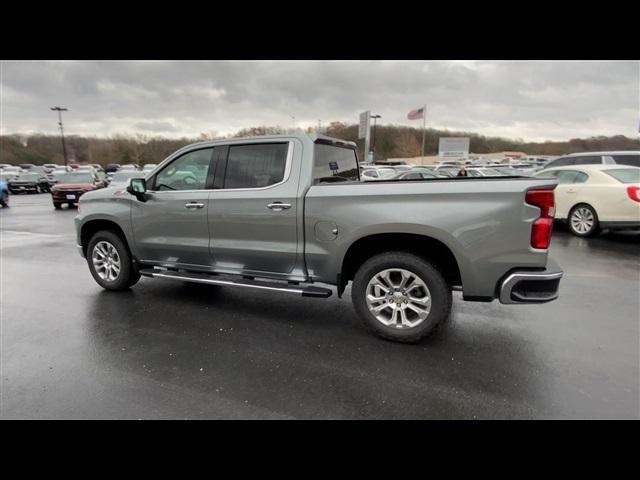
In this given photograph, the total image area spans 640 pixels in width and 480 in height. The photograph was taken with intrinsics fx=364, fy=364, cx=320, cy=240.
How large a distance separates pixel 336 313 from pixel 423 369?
1.45 metres

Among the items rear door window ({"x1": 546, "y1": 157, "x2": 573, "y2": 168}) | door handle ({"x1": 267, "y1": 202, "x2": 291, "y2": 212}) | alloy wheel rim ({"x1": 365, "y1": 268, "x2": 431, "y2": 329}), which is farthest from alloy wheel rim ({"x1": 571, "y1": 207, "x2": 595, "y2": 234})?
door handle ({"x1": 267, "y1": 202, "x2": 291, "y2": 212})

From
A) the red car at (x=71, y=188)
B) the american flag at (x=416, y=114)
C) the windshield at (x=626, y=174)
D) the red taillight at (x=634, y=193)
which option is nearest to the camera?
the red taillight at (x=634, y=193)

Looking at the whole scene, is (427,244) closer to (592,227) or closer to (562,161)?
(592,227)

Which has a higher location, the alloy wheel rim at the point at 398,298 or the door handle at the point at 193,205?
the door handle at the point at 193,205

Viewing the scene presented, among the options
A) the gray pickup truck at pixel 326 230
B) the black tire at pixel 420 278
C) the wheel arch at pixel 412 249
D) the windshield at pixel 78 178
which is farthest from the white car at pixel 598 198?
the windshield at pixel 78 178

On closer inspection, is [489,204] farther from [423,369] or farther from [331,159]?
[331,159]

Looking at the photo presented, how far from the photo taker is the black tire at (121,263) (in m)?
4.99

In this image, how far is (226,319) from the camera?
419cm

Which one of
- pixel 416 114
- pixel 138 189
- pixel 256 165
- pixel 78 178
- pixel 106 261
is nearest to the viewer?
pixel 256 165

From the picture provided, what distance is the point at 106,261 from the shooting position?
519 cm

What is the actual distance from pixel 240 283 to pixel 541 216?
2982 millimetres

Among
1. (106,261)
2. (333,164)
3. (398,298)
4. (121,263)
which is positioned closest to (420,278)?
(398,298)

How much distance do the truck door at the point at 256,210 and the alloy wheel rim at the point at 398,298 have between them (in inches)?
36.8

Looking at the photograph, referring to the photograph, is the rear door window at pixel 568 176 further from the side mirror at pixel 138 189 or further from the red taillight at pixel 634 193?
the side mirror at pixel 138 189
